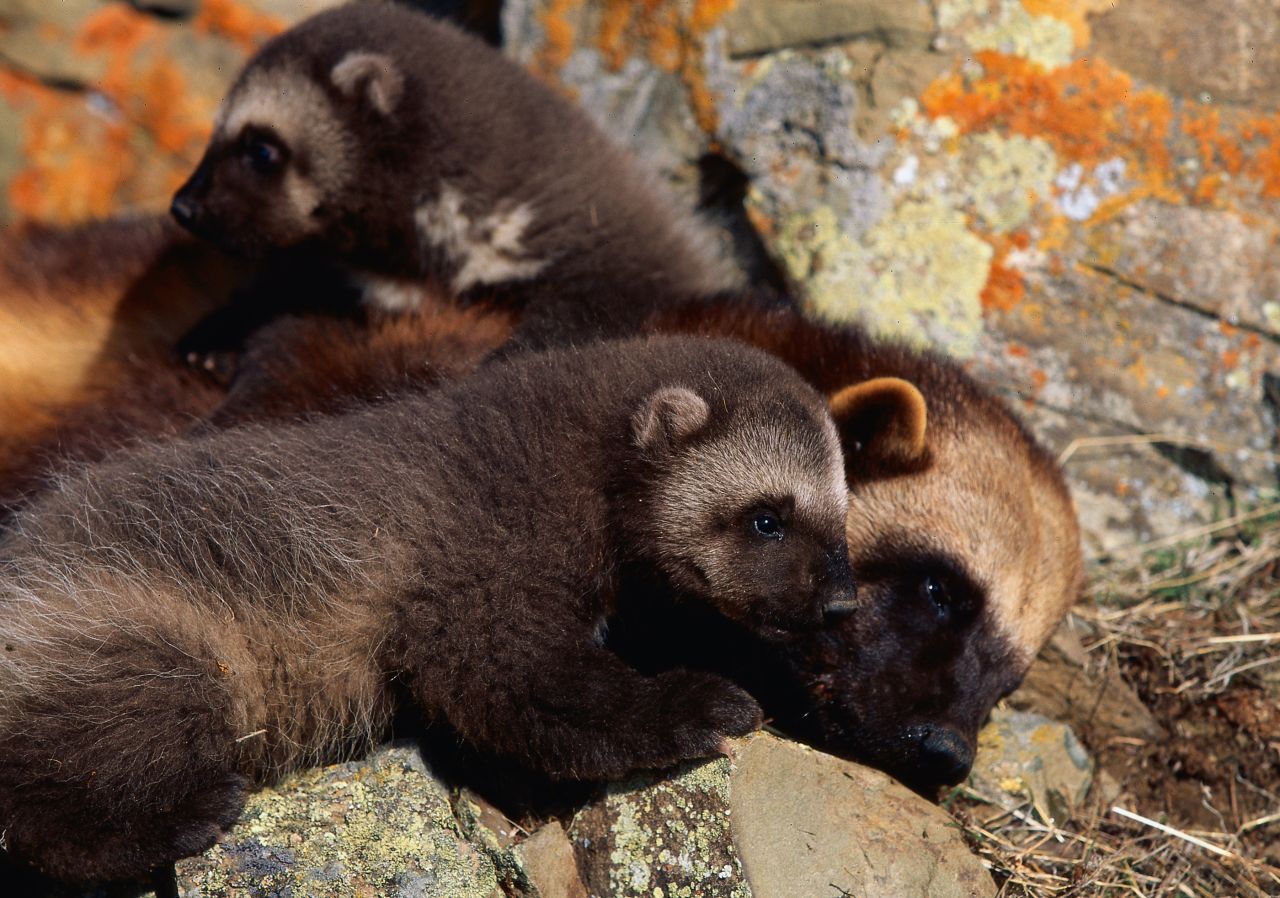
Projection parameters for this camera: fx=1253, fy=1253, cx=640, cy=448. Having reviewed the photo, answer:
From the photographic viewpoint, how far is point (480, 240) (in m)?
5.36

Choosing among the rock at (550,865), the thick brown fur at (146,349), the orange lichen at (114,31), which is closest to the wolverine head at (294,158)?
the thick brown fur at (146,349)

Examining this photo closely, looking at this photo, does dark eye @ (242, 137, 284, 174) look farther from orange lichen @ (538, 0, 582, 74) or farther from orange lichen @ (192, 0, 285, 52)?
orange lichen @ (192, 0, 285, 52)

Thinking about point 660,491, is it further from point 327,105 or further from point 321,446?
point 327,105

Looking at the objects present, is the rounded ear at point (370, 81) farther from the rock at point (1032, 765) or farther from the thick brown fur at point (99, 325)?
the rock at point (1032, 765)

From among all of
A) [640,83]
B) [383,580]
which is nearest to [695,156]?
[640,83]

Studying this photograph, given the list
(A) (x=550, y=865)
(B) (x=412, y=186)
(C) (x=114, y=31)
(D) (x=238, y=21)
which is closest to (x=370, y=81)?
(B) (x=412, y=186)

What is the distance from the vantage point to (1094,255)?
5.88m

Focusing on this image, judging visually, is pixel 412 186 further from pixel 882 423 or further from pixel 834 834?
pixel 834 834

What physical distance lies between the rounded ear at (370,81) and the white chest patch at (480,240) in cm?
44

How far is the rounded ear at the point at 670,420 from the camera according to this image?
156 inches

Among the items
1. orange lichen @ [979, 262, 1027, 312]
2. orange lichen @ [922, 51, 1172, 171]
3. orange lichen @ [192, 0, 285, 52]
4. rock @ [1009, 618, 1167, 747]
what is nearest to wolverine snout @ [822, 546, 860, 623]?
rock @ [1009, 618, 1167, 747]

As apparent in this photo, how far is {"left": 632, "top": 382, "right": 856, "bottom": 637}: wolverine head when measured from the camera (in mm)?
3963

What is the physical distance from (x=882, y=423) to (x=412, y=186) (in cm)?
233

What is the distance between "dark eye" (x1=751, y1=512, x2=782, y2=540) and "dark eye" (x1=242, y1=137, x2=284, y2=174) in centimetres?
288
